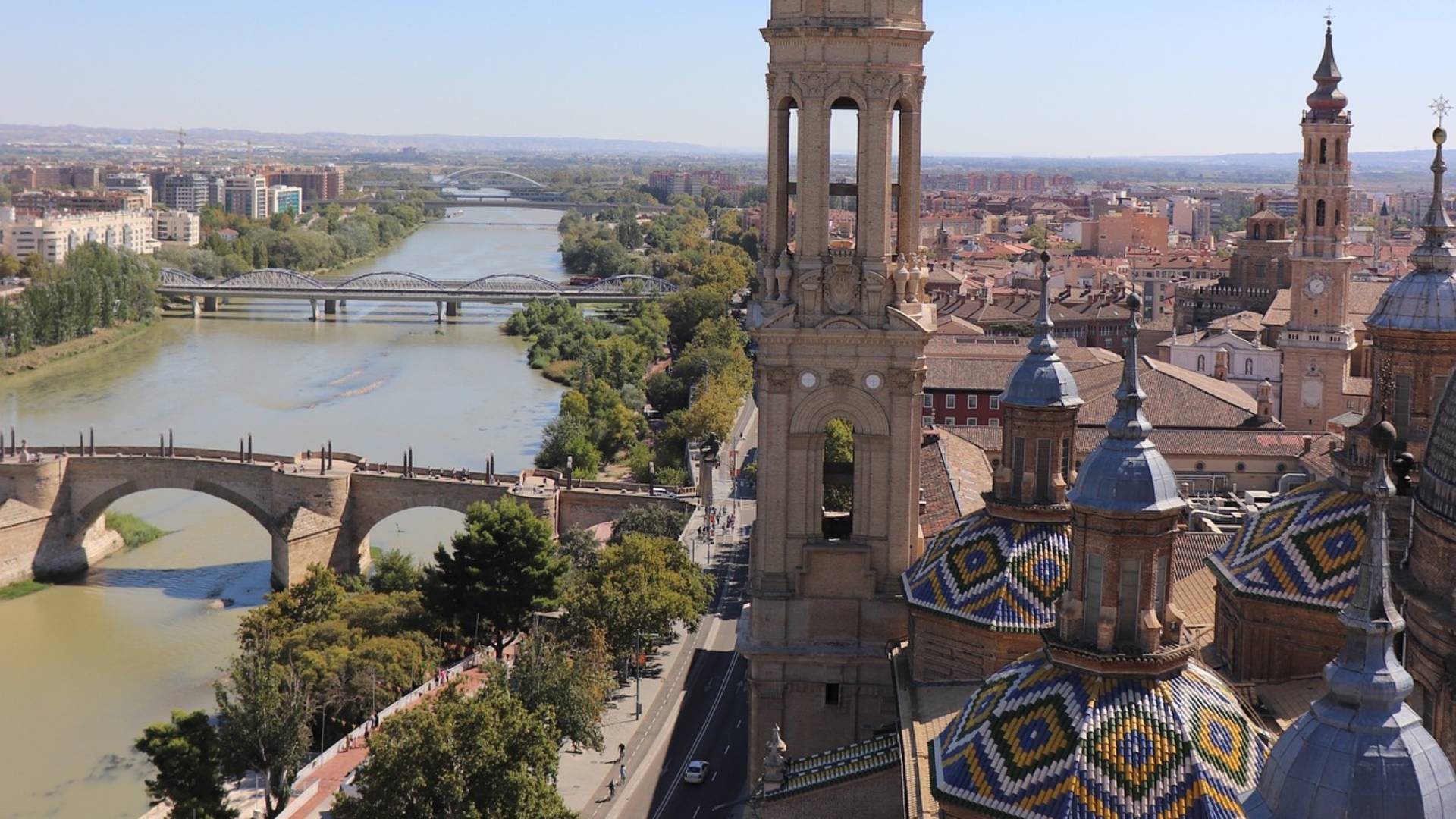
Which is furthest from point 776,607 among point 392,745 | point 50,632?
point 50,632

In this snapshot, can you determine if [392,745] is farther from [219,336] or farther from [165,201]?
[165,201]

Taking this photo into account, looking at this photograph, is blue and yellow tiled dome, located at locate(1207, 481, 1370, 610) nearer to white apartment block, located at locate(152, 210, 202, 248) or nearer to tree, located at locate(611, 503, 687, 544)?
tree, located at locate(611, 503, 687, 544)

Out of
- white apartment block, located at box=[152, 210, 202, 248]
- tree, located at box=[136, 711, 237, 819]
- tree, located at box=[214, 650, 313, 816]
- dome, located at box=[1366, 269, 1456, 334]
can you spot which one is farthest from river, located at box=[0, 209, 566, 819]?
white apartment block, located at box=[152, 210, 202, 248]

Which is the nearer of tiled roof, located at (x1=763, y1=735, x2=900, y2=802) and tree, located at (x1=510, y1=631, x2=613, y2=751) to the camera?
tiled roof, located at (x1=763, y1=735, x2=900, y2=802)

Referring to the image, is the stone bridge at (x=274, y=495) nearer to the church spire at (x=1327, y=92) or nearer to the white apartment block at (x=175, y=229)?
the church spire at (x=1327, y=92)

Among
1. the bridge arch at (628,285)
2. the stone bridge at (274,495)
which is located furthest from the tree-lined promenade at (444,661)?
the bridge arch at (628,285)

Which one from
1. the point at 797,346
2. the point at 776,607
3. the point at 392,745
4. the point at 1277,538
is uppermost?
the point at 797,346
